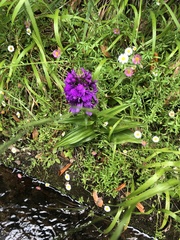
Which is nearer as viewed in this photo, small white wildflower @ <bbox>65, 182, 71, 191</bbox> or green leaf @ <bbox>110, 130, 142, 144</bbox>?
green leaf @ <bbox>110, 130, 142, 144</bbox>

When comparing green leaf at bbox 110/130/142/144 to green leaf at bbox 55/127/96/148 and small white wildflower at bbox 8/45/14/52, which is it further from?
small white wildflower at bbox 8/45/14/52

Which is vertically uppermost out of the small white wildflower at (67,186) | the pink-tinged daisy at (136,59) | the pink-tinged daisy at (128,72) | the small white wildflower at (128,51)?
the small white wildflower at (128,51)

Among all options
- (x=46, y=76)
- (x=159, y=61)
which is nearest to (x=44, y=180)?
(x=46, y=76)

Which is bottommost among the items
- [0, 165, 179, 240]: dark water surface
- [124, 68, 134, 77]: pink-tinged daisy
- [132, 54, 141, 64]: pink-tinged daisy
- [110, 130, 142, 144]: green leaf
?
[0, 165, 179, 240]: dark water surface

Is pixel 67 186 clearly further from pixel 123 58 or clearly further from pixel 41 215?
pixel 123 58

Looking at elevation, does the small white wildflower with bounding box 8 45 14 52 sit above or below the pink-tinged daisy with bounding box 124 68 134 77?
above

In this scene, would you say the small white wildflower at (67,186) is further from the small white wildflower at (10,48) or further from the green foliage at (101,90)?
the small white wildflower at (10,48)

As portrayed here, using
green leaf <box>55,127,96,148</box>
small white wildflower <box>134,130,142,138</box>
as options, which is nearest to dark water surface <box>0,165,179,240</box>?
green leaf <box>55,127,96,148</box>

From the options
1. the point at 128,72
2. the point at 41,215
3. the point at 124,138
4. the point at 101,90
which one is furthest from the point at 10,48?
the point at 41,215

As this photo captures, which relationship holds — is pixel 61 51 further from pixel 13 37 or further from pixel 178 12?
pixel 178 12

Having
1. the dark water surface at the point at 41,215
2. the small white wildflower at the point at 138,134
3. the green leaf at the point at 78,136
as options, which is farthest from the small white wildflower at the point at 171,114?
the dark water surface at the point at 41,215
